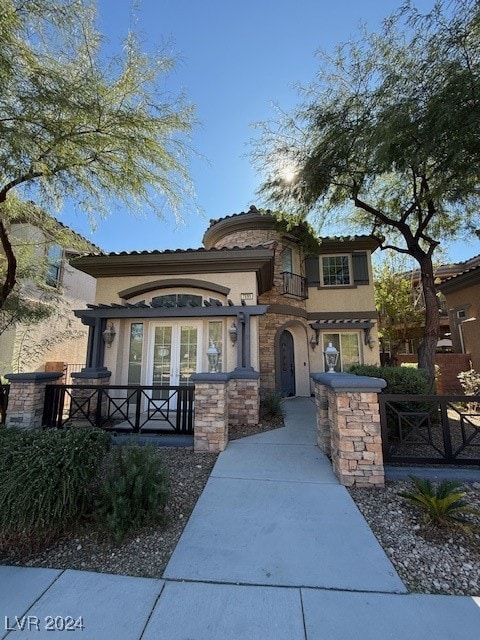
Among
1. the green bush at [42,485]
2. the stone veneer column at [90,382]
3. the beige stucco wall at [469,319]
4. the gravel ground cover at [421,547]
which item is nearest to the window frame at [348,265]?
the beige stucco wall at [469,319]

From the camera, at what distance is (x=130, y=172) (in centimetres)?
543

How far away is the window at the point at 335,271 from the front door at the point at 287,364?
310 cm

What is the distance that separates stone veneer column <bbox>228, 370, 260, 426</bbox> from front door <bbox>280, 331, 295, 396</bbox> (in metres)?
3.83

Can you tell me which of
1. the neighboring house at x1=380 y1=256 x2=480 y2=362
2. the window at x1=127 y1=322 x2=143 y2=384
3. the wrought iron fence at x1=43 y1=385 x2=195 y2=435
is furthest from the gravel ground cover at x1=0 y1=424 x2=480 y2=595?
the neighboring house at x1=380 y1=256 x2=480 y2=362

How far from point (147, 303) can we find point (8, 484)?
598cm

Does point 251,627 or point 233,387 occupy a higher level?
point 233,387

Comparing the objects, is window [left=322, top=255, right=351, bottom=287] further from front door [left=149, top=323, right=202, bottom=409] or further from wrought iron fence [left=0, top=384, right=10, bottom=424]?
wrought iron fence [left=0, top=384, right=10, bottom=424]

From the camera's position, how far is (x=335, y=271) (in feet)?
41.4

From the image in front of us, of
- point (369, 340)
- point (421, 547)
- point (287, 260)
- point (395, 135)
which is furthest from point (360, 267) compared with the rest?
point (421, 547)

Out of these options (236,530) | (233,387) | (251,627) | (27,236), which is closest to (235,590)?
(251,627)

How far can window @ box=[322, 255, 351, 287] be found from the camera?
12.5 metres

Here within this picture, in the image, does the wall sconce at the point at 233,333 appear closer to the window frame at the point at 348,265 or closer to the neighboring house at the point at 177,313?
the neighboring house at the point at 177,313

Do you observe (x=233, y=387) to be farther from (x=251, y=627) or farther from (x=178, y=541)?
(x=251, y=627)

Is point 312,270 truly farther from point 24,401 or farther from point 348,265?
point 24,401
